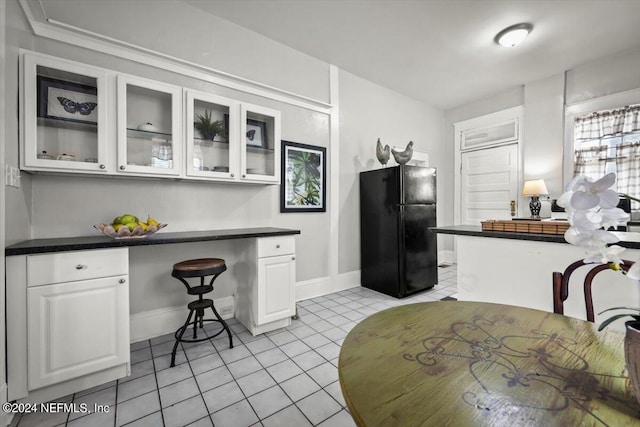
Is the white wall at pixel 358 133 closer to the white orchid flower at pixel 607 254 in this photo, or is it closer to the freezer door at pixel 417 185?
the freezer door at pixel 417 185

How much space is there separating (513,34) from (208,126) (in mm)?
3310

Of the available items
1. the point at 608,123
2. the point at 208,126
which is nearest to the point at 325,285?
the point at 208,126

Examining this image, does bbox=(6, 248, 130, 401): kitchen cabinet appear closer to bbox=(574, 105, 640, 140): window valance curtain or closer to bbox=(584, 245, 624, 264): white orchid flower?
bbox=(584, 245, 624, 264): white orchid flower

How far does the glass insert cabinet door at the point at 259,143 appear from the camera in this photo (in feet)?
8.34

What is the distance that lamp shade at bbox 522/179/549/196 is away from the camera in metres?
3.80

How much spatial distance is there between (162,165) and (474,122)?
198 inches

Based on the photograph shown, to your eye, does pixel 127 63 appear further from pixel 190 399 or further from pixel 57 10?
pixel 190 399

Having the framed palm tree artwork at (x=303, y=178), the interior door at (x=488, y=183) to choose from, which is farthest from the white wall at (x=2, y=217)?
the interior door at (x=488, y=183)

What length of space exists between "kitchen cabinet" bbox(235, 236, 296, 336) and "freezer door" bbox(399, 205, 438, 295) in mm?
1470

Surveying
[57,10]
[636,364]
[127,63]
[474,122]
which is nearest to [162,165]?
[127,63]

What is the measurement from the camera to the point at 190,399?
62.7 inches

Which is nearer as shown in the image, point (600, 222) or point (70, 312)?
point (600, 222)

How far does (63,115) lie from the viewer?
1.87 m

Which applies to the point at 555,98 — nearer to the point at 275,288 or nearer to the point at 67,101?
the point at 275,288
